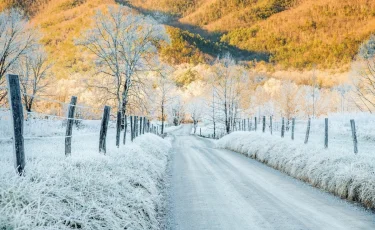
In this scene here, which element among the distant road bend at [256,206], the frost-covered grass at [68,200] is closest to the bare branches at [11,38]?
the distant road bend at [256,206]

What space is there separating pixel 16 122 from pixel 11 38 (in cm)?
2566

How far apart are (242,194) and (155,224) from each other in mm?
3129

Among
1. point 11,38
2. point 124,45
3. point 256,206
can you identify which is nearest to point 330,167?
point 256,206

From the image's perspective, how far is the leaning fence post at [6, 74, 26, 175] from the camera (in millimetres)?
3945

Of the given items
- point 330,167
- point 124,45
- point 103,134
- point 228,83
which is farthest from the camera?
point 228,83

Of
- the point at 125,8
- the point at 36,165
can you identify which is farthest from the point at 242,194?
the point at 125,8

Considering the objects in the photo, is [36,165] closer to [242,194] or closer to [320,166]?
[242,194]

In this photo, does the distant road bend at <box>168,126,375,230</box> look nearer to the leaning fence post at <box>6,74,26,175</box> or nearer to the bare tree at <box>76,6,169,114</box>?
the leaning fence post at <box>6,74,26,175</box>

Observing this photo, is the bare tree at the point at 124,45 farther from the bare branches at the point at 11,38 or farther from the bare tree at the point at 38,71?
the bare tree at the point at 38,71

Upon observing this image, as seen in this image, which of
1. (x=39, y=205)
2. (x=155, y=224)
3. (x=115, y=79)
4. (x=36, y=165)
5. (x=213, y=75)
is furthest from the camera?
(x=213, y=75)

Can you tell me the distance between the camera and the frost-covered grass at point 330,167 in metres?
6.83

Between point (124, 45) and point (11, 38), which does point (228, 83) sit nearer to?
point (124, 45)

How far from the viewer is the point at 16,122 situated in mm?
3990

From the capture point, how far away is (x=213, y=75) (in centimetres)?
4075
